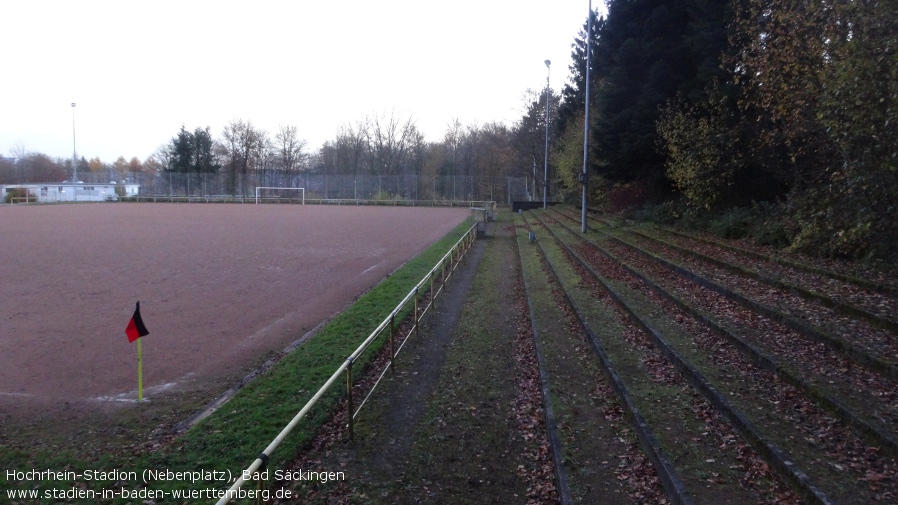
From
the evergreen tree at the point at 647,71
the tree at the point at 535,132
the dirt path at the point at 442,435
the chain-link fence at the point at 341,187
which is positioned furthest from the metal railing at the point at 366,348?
the chain-link fence at the point at 341,187

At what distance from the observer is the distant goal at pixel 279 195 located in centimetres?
7894

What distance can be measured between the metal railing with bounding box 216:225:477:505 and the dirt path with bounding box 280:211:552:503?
30 centimetres

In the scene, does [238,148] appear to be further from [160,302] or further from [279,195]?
[160,302]

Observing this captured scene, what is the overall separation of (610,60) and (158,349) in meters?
23.7

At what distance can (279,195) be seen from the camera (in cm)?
8056

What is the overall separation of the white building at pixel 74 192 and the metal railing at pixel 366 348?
2690 inches

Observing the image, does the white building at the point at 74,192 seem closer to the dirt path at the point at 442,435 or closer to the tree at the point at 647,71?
the tree at the point at 647,71

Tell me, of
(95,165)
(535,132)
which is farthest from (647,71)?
(95,165)

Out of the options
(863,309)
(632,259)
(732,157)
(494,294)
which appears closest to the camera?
(863,309)

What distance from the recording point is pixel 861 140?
990cm

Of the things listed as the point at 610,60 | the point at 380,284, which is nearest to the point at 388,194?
the point at 610,60

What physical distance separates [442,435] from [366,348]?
121 inches

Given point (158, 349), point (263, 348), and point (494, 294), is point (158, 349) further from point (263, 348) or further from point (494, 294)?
point (494, 294)

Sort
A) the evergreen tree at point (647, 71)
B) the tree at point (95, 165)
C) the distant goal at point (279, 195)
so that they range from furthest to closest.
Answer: the tree at point (95, 165)
the distant goal at point (279, 195)
the evergreen tree at point (647, 71)
